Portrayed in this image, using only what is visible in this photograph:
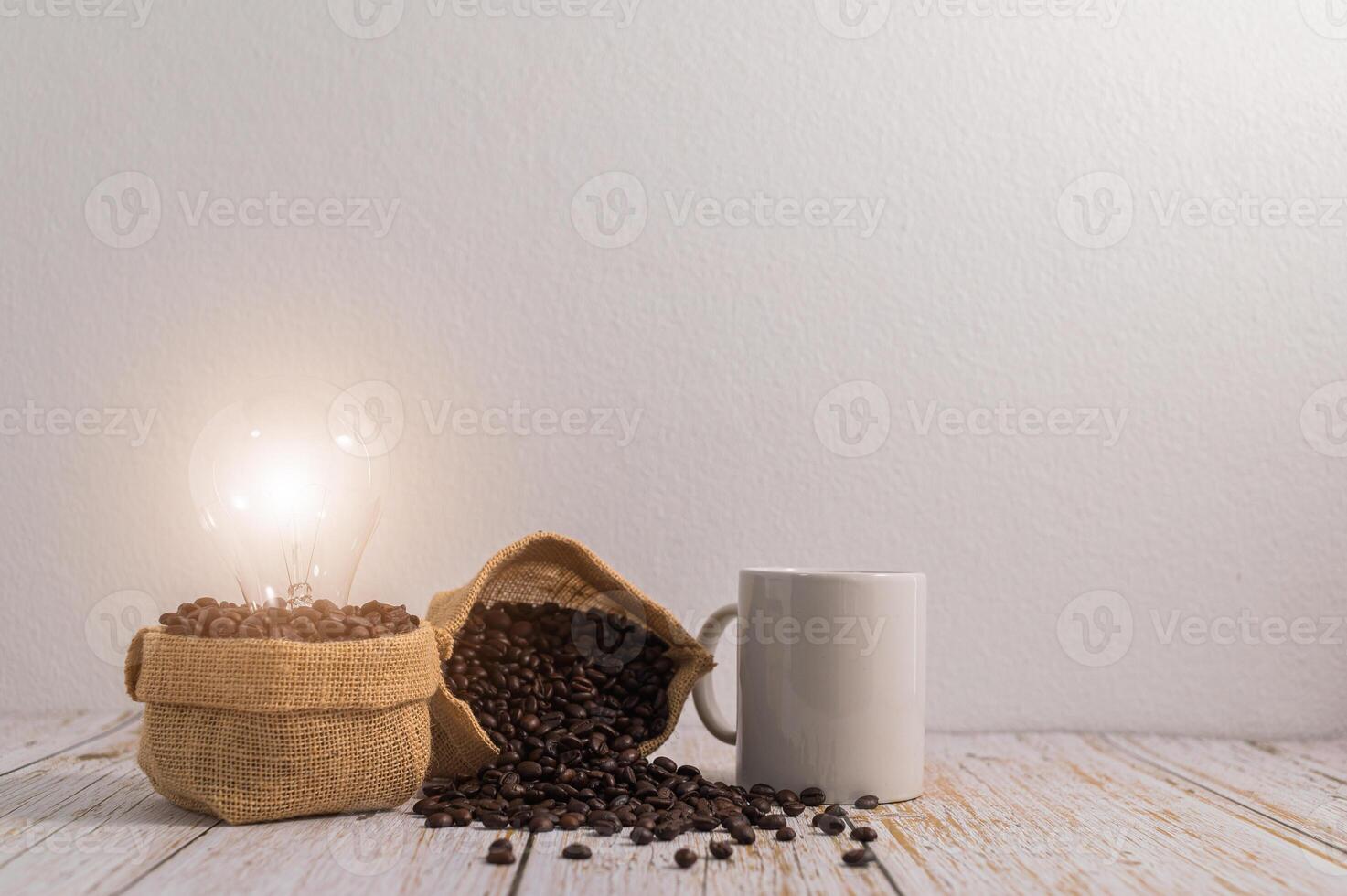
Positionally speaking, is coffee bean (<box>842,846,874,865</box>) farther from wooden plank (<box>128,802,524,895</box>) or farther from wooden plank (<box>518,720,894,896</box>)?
wooden plank (<box>128,802,524,895</box>)

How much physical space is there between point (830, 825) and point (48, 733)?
2.85ft

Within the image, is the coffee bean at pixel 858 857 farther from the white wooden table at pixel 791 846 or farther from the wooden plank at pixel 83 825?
the wooden plank at pixel 83 825

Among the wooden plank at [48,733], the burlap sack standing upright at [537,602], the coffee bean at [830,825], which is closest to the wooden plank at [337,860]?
the burlap sack standing upright at [537,602]

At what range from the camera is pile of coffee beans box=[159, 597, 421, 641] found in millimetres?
805

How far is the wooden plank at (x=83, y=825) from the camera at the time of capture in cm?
68

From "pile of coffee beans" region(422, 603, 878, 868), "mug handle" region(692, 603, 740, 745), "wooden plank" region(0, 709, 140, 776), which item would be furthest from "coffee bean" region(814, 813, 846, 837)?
"wooden plank" region(0, 709, 140, 776)

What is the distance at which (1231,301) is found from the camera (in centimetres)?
127

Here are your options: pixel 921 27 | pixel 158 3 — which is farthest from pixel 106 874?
pixel 921 27

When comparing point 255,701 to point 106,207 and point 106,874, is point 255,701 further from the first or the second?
point 106,207

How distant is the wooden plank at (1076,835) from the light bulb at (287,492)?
1.86 feet

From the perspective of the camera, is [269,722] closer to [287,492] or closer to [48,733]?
[287,492]

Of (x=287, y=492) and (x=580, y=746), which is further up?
(x=287, y=492)

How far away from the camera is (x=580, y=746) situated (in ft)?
2.98

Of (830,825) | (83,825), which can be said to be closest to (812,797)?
(830,825)
